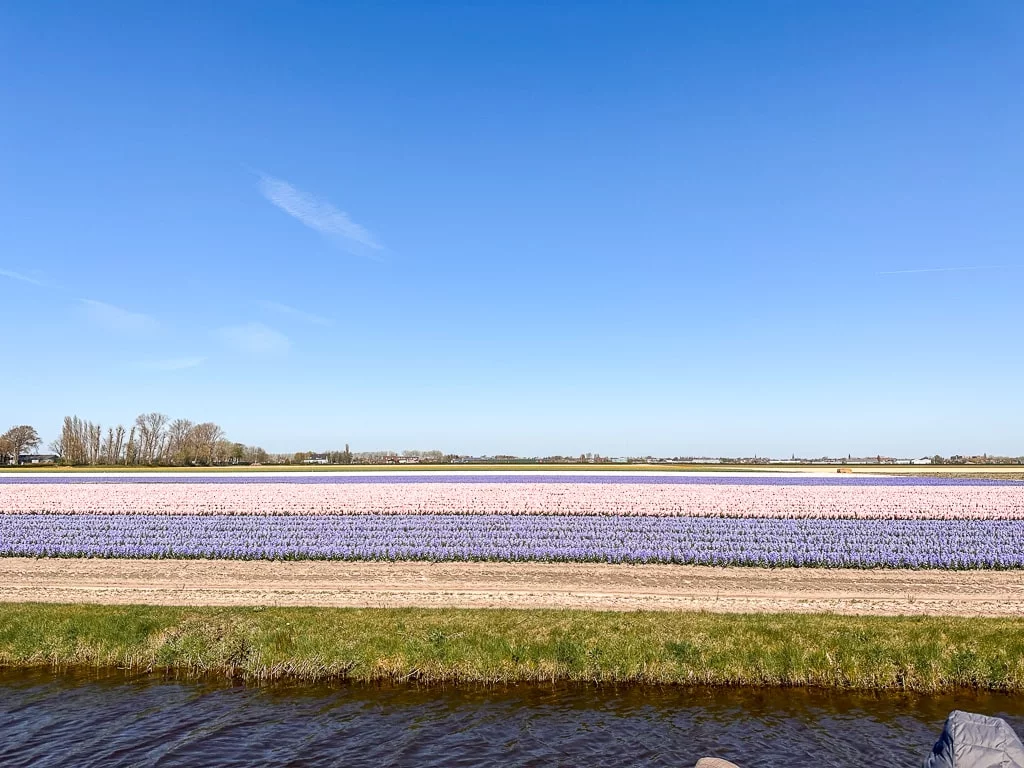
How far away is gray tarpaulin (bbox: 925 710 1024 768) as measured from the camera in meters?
4.66

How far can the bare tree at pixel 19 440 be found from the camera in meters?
145

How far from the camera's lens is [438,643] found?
1398cm

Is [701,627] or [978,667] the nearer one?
[978,667]

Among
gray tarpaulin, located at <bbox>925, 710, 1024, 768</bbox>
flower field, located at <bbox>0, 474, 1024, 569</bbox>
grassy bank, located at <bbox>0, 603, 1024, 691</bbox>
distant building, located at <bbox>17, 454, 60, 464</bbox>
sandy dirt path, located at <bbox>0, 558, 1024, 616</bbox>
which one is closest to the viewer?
gray tarpaulin, located at <bbox>925, 710, 1024, 768</bbox>

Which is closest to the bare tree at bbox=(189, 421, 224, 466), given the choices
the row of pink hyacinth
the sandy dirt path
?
the row of pink hyacinth

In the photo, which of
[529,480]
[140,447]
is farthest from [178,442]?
[529,480]

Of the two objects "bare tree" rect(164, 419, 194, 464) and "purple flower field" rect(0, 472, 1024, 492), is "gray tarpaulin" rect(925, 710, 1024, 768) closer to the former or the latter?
"purple flower field" rect(0, 472, 1024, 492)

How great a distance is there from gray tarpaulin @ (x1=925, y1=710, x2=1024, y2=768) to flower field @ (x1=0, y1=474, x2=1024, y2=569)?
63.9 feet

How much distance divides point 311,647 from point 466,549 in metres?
11.6

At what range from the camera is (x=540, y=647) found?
1385cm

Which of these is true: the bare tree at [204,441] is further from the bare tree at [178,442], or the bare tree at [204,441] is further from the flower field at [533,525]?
the flower field at [533,525]

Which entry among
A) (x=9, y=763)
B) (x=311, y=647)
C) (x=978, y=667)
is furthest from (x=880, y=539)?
(x=9, y=763)

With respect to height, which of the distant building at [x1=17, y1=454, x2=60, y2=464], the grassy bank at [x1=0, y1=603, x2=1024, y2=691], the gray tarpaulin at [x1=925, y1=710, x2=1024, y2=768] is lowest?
the grassy bank at [x1=0, y1=603, x2=1024, y2=691]

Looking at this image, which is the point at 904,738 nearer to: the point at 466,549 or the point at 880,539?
the point at 466,549
